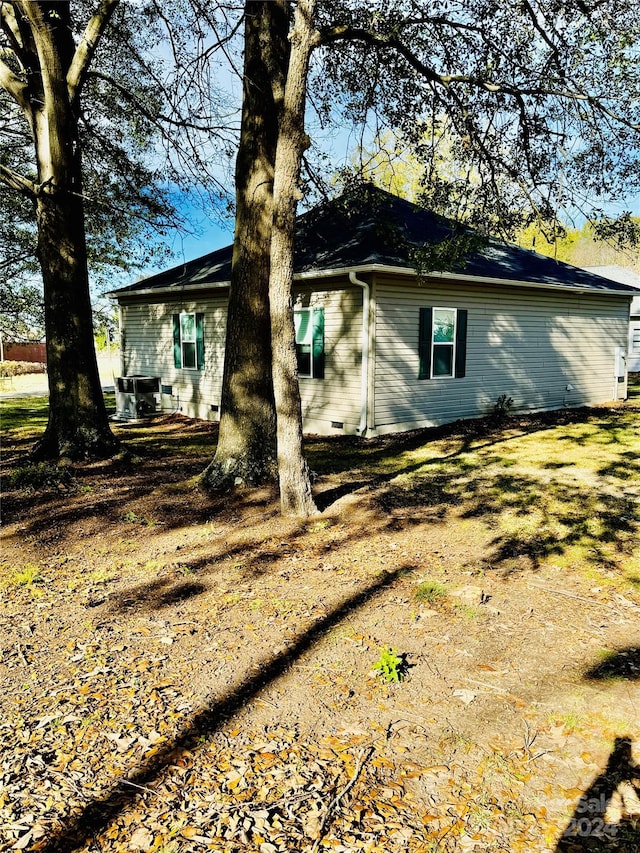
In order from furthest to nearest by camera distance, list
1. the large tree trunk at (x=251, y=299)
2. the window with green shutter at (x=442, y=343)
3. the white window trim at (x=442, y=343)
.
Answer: the white window trim at (x=442, y=343)
the window with green shutter at (x=442, y=343)
the large tree trunk at (x=251, y=299)

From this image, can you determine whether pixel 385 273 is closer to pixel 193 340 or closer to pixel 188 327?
pixel 193 340

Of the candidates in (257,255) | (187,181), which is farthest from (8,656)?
(187,181)

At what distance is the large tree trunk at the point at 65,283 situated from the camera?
26.3ft

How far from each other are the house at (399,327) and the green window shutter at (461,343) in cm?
3

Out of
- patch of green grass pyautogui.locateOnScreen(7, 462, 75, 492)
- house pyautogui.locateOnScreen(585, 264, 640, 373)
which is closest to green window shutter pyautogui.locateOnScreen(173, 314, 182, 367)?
patch of green grass pyautogui.locateOnScreen(7, 462, 75, 492)

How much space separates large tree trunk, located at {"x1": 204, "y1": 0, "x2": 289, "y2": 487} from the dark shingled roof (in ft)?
6.51

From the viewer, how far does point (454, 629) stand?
3.75 m

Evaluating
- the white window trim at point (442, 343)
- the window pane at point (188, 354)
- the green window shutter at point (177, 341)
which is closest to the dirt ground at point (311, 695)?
the white window trim at point (442, 343)

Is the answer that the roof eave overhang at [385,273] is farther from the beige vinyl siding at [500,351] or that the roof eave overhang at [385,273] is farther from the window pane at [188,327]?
the window pane at [188,327]

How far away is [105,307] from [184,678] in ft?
59.6

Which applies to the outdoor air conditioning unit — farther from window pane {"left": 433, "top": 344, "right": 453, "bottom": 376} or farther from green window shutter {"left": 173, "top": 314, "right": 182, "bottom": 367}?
window pane {"left": 433, "top": 344, "right": 453, "bottom": 376}

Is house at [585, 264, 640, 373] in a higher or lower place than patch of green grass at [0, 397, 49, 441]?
higher

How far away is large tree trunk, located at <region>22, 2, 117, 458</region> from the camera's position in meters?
8.02

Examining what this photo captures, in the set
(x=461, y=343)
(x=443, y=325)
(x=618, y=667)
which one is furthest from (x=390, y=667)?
(x=461, y=343)
